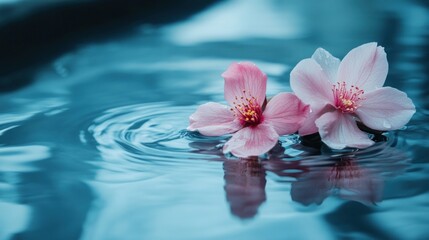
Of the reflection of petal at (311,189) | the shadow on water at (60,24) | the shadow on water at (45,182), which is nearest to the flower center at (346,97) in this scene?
the reflection of petal at (311,189)

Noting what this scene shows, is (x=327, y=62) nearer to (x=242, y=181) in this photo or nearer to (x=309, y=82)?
(x=309, y=82)

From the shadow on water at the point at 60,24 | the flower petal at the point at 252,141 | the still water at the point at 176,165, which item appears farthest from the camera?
the shadow on water at the point at 60,24

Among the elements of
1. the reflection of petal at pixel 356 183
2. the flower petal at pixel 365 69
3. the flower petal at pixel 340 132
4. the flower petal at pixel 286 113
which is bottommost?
the reflection of petal at pixel 356 183

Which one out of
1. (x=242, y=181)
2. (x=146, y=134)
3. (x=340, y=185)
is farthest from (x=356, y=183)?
(x=146, y=134)

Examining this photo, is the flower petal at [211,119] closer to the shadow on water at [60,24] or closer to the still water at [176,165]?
the still water at [176,165]

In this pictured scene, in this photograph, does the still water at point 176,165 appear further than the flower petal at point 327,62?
No
